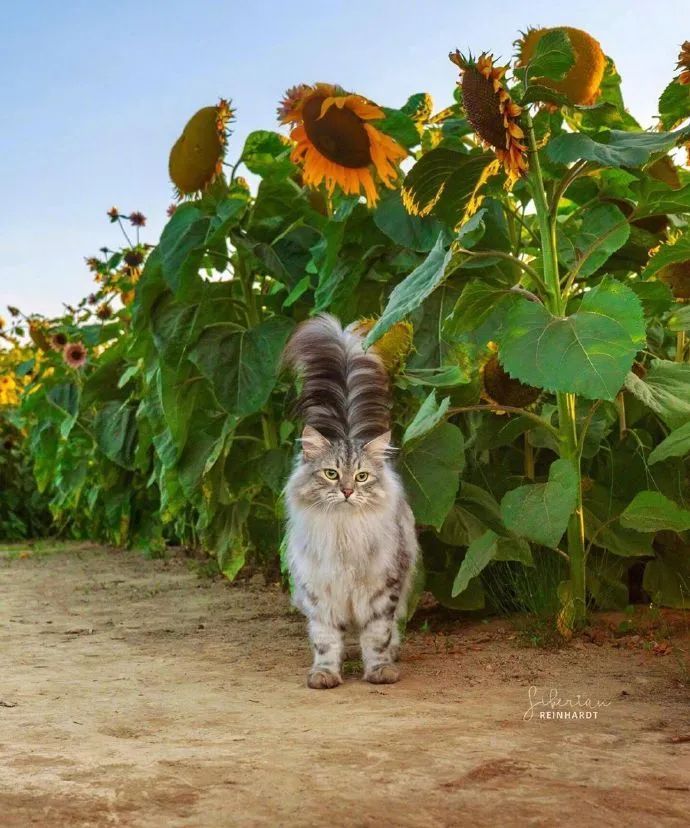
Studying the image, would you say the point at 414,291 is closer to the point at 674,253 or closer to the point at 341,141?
the point at 674,253

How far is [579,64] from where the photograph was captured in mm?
3518

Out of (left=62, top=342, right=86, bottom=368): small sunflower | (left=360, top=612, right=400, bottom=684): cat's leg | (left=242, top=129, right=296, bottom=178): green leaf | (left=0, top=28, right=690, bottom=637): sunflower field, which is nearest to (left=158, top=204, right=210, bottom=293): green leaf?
(left=0, top=28, right=690, bottom=637): sunflower field

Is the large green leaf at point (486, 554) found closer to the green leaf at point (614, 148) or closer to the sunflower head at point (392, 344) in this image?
the sunflower head at point (392, 344)

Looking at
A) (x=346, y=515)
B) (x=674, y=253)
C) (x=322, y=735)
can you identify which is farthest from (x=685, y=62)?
(x=322, y=735)

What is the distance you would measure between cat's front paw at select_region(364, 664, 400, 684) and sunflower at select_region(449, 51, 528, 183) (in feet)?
5.12

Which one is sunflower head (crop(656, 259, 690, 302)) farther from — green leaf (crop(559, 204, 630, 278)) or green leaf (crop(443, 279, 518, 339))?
green leaf (crop(443, 279, 518, 339))

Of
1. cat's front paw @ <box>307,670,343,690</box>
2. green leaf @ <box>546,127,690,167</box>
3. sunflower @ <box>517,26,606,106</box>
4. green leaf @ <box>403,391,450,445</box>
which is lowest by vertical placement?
cat's front paw @ <box>307,670,343,690</box>

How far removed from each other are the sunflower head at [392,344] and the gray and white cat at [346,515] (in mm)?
43

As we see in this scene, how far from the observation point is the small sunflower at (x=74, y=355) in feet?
24.6

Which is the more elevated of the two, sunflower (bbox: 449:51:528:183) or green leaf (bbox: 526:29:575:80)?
green leaf (bbox: 526:29:575:80)

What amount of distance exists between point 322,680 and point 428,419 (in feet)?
2.93

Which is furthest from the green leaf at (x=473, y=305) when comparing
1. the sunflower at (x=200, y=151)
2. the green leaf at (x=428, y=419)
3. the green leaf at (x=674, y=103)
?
the sunflower at (x=200, y=151)

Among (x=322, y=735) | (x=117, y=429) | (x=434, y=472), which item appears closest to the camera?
(x=322, y=735)

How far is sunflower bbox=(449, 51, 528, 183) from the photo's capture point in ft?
9.30
